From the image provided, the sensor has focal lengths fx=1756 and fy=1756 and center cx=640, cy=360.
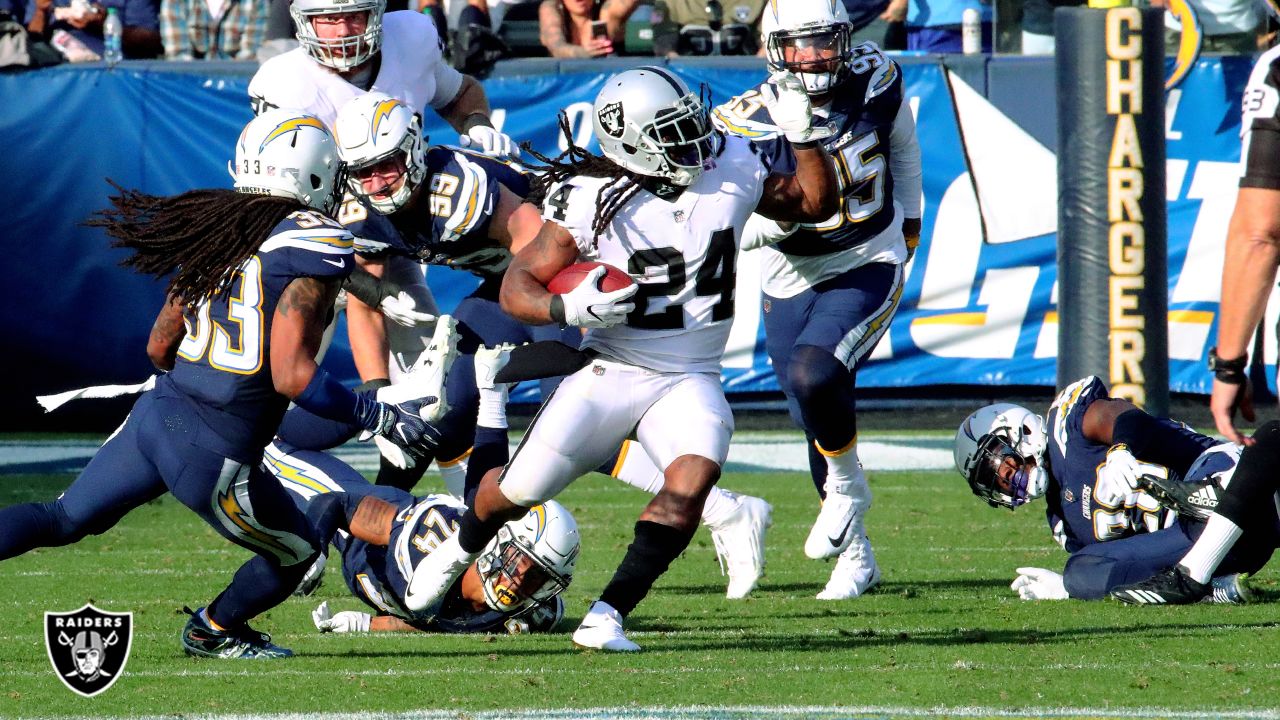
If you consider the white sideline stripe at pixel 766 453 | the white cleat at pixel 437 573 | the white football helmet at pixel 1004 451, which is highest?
the white cleat at pixel 437 573

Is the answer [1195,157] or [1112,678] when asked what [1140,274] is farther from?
[1112,678]

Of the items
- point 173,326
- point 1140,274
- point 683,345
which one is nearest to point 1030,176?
point 1140,274

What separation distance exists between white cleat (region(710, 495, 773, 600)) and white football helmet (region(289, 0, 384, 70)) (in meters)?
2.10

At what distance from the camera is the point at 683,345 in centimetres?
474

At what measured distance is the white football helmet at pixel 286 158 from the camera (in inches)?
181

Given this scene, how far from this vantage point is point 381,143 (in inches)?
211

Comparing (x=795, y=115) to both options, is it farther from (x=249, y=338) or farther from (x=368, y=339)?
(x=368, y=339)

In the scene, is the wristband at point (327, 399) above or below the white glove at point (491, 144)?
below

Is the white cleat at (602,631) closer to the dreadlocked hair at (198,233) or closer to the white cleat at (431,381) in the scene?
the white cleat at (431,381)

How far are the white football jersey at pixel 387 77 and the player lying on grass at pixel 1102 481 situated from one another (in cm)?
237

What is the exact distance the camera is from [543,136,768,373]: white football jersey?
472 centimetres

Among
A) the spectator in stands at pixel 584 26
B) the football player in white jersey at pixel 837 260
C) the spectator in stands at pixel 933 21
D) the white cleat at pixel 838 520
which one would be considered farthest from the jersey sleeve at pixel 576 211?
the spectator in stands at pixel 933 21

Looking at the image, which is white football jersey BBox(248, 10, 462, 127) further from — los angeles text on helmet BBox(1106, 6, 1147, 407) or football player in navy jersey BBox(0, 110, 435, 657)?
los angeles text on helmet BBox(1106, 6, 1147, 407)

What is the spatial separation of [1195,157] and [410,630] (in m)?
6.88
